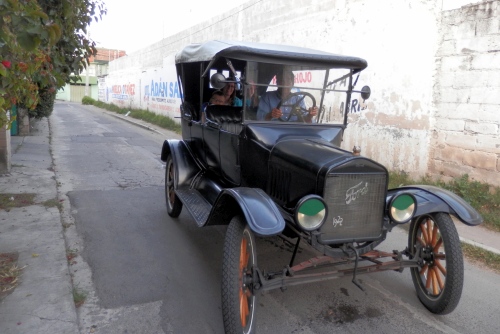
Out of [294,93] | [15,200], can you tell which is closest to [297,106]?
[294,93]

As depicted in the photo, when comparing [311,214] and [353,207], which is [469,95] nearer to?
[353,207]

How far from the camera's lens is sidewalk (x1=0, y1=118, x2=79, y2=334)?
10.7 ft

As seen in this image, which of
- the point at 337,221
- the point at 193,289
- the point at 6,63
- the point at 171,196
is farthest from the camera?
the point at 171,196

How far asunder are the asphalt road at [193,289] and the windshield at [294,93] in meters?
1.44

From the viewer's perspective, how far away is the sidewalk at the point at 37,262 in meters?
3.27

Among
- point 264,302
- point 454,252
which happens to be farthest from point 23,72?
point 454,252

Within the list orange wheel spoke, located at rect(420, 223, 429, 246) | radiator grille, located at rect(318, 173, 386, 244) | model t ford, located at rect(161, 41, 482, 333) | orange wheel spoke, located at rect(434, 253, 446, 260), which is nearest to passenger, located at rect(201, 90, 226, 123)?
model t ford, located at rect(161, 41, 482, 333)

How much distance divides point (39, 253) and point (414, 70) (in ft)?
20.5

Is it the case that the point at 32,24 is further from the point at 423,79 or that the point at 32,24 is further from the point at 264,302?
the point at 423,79

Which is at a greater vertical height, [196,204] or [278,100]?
[278,100]

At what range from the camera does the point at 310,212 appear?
3.02 metres

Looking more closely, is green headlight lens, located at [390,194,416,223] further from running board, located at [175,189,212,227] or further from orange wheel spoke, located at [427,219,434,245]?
running board, located at [175,189,212,227]

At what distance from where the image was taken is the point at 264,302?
365cm

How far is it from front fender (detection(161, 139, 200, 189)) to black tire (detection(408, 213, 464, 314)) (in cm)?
267
